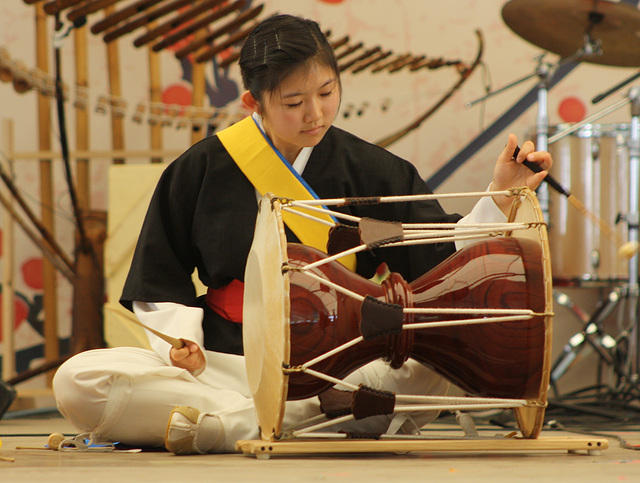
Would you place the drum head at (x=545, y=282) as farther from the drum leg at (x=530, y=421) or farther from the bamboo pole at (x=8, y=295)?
the bamboo pole at (x=8, y=295)

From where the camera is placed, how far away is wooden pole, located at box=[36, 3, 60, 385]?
3.15m

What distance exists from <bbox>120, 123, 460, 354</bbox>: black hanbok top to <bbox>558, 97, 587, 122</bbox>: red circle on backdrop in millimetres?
2021

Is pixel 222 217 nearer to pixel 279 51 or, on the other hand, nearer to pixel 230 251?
pixel 230 251

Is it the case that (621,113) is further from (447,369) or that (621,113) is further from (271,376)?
(271,376)

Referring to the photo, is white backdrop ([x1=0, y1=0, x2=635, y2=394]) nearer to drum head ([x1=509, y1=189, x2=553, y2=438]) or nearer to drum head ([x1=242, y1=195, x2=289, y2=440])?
drum head ([x1=509, y1=189, x2=553, y2=438])

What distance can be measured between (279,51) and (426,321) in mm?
648

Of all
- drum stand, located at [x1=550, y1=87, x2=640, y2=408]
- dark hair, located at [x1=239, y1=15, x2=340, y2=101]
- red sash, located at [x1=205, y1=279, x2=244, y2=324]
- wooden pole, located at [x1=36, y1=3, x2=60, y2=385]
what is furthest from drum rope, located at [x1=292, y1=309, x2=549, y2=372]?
wooden pole, located at [x1=36, y1=3, x2=60, y2=385]

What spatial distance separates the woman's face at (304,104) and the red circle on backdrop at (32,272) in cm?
212

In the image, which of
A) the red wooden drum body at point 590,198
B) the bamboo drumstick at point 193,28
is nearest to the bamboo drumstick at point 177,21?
the bamboo drumstick at point 193,28

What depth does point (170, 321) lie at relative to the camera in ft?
5.44

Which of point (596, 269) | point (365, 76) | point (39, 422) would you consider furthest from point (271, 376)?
point (365, 76)

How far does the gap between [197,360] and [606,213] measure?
81.6 inches

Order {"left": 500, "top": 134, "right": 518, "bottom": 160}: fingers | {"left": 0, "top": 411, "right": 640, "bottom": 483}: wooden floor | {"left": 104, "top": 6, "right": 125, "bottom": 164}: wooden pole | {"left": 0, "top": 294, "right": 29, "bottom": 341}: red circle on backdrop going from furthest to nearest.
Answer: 1. {"left": 0, "top": 294, "right": 29, "bottom": 341}: red circle on backdrop
2. {"left": 104, "top": 6, "right": 125, "bottom": 164}: wooden pole
3. {"left": 500, "top": 134, "right": 518, "bottom": 160}: fingers
4. {"left": 0, "top": 411, "right": 640, "bottom": 483}: wooden floor

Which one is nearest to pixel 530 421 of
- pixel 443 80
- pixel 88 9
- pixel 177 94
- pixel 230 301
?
pixel 230 301
